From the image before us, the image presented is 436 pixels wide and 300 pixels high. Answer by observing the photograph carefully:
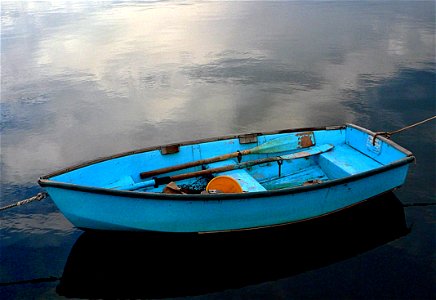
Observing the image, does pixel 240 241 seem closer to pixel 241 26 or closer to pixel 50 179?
pixel 50 179

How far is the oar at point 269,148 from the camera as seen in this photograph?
33.7ft

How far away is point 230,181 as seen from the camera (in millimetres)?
9414

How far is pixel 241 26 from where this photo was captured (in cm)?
3944

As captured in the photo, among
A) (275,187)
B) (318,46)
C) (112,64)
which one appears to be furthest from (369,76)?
(112,64)

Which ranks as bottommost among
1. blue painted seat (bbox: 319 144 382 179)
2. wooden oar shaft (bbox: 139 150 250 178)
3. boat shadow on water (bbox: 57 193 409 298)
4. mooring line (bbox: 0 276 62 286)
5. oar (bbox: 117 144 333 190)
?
boat shadow on water (bbox: 57 193 409 298)

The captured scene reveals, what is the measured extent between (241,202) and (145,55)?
22.8m

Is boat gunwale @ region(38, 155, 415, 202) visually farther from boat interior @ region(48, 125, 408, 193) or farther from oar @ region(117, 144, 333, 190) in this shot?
oar @ region(117, 144, 333, 190)

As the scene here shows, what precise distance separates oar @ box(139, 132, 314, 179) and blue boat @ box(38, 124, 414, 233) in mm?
26

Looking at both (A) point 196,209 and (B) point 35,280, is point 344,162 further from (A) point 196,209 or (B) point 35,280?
(B) point 35,280

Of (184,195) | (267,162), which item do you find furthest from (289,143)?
(184,195)

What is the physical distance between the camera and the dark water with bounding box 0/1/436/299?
8.58m

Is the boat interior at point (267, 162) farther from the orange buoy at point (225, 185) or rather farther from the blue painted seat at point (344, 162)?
the orange buoy at point (225, 185)

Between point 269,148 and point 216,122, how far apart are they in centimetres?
586

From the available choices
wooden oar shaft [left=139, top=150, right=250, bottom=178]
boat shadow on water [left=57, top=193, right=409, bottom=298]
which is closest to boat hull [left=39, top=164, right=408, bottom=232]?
boat shadow on water [left=57, top=193, right=409, bottom=298]
